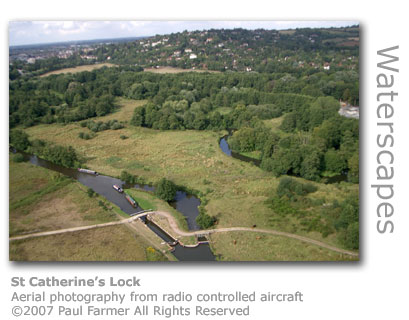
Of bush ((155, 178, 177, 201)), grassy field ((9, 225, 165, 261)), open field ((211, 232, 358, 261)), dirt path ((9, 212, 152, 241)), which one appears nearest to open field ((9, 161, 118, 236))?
dirt path ((9, 212, 152, 241))

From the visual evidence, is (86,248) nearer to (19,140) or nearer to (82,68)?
(19,140)

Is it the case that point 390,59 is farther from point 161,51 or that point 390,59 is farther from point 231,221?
point 161,51

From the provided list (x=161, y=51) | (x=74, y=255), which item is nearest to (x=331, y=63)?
(x=161, y=51)

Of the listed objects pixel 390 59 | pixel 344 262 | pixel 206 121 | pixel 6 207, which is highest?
pixel 390 59

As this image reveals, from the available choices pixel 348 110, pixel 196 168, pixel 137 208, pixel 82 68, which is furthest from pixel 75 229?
pixel 348 110

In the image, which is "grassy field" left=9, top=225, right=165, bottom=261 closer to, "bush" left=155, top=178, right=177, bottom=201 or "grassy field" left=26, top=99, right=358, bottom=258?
"bush" left=155, top=178, right=177, bottom=201
